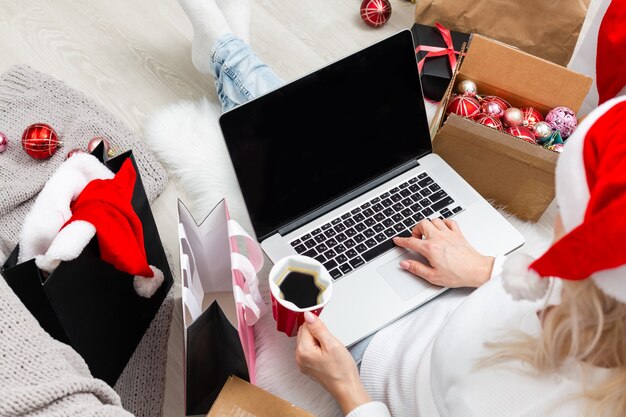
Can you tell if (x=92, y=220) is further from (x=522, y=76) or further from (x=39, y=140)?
(x=522, y=76)

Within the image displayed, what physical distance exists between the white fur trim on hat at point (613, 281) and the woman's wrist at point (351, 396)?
0.35 meters

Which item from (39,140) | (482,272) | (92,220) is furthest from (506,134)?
(39,140)

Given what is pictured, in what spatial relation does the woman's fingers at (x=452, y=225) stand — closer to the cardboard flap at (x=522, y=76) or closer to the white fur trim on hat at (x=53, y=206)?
the cardboard flap at (x=522, y=76)

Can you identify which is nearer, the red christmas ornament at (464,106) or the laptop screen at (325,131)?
the laptop screen at (325,131)

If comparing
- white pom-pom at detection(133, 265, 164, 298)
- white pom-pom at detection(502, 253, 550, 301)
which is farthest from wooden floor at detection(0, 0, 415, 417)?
white pom-pom at detection(502, 253, 550, 301)

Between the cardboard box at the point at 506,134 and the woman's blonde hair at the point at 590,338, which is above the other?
the woman's blonde hair at the point at 590,338

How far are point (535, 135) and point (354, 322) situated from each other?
18.5 inches

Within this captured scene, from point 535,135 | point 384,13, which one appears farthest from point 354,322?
point 384,13

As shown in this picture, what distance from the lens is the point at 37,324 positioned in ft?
1.75

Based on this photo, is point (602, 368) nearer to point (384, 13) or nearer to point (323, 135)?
point (323, 135)

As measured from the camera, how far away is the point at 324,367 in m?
0.66

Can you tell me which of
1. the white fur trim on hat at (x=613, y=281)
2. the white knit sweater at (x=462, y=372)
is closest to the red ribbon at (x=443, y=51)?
the white knit sweater at (x=462, y=372)

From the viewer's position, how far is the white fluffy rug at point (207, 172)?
2.61ft

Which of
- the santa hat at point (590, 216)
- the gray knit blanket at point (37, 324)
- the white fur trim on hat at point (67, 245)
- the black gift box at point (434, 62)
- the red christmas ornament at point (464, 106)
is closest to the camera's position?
the santa hat at point (590, 216)
